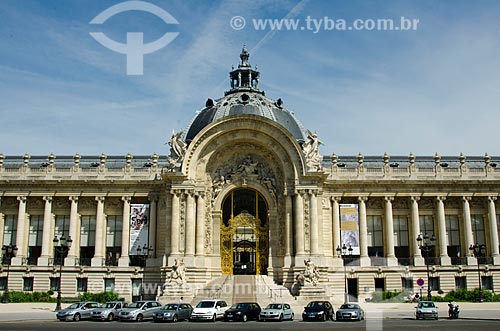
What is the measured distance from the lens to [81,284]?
51531 mm

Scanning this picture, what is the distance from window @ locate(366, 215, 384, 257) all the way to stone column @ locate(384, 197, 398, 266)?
3.20 ft

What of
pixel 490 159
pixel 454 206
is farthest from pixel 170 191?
pixel 490 159

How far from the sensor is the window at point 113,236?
2101 inches

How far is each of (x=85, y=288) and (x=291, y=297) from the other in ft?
63.7

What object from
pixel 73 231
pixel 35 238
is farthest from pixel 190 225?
pixel 35 238

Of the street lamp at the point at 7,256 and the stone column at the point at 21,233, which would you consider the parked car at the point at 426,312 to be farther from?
the stone column at the point at 21,233

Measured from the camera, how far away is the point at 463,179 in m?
53.3

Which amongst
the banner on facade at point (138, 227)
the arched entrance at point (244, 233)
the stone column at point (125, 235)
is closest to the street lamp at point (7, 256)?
the stone column at point (125, 235)

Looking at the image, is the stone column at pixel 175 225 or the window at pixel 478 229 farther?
the window at pixel 478 229

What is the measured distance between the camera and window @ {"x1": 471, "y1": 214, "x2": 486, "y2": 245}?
5391 centimetres

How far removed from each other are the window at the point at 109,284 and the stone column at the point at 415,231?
27781mm

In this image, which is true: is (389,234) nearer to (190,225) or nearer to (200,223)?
(200,223)

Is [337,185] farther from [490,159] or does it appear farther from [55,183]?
[55,183]

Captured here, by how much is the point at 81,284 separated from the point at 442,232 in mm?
33721
